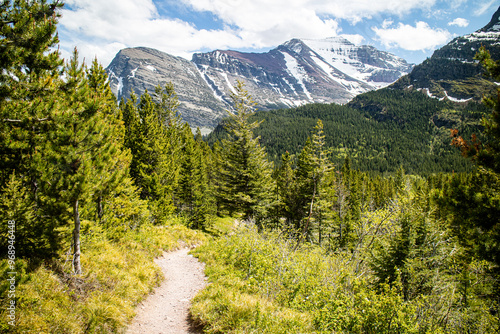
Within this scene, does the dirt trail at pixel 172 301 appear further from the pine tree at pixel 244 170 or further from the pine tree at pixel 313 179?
the pine tree at pixel 313 179

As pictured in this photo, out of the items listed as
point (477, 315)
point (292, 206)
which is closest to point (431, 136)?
point (292, 206)

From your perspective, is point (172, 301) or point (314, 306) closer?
point (314, 306)

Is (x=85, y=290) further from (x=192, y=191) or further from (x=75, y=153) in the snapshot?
(x=192, y=191)

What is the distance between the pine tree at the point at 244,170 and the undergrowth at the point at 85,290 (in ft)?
31.5

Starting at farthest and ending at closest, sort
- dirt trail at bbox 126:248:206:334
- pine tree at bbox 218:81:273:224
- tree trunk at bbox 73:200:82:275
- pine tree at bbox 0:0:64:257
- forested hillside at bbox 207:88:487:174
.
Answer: forested hillside at bbox 207:88:487:174
pine tree at bbox 218:81:273:224
dirt trail at bbox 126:248:206:334
tree trunk at bbox 73:200:82:275
pine tree at bbox 0:0:64:257

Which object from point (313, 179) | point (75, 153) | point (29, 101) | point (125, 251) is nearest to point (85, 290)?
point (125, 251)

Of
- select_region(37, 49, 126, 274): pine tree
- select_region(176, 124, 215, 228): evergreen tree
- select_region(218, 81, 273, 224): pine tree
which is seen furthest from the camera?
select_region(176, 124, 215, 228): evergreen tree

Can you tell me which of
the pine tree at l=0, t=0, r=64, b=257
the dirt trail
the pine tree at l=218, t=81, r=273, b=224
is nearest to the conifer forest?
the pine tree at l=0, t=0, r=64, b=257

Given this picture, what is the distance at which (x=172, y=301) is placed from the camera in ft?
26.0

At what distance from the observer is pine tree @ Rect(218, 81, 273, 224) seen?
18281 millimetres

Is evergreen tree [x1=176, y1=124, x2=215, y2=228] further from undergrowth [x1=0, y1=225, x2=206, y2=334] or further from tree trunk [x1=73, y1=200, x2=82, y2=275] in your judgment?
tree trunk [x1=73, y1=200, x2=82, y2=275]

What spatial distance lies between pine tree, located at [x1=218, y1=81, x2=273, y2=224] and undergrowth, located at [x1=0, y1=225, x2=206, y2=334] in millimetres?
9588

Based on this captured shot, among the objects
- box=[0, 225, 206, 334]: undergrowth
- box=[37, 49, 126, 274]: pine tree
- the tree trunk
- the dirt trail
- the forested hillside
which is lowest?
the dirt trail

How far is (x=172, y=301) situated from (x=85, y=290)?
274cm
